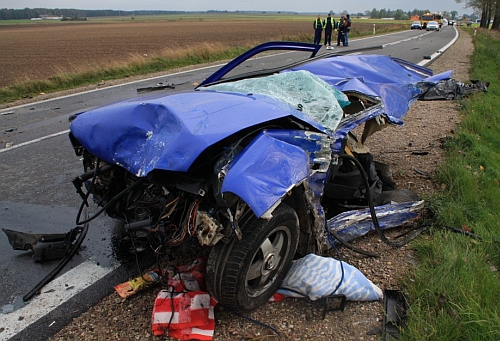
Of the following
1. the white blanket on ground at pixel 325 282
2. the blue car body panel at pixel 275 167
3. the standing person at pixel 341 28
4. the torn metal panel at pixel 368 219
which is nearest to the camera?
the blue car body panel at pixel 275 167

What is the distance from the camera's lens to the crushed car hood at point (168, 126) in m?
2.33

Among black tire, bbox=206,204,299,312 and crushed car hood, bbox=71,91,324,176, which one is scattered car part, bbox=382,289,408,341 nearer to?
black tire, bbox=206,204,299,312

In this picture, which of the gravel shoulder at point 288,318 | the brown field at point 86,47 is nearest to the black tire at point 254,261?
the gravel shoulder at point 288,318

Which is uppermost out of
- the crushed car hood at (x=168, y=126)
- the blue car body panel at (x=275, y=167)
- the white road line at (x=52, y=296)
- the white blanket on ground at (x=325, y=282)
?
the crushed car hood at (x=168, y=126)

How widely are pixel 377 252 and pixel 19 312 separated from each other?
8.43 ft

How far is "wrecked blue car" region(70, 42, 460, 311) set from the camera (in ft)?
7.46

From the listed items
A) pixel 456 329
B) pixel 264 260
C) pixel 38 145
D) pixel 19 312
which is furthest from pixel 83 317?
pixel 38 145

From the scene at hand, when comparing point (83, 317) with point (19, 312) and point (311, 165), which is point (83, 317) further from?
point (311, 165)

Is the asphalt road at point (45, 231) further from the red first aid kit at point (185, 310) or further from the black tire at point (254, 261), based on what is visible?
the black tire at point (254, 261)

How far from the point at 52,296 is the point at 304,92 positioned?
2.31 meters

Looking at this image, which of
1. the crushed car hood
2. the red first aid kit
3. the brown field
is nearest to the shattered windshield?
the crushed car hood

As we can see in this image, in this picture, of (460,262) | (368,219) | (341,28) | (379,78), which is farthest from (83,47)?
(460,262)

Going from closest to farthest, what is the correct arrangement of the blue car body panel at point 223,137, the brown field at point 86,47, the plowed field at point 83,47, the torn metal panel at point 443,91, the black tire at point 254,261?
the blue car body panel at point 223,137
the black tire at point 254,261
the torn metal panel at point 443,91
the brown field at point 86,47
the plowed field at point 83,47

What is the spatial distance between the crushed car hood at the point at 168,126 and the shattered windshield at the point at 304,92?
128mm
